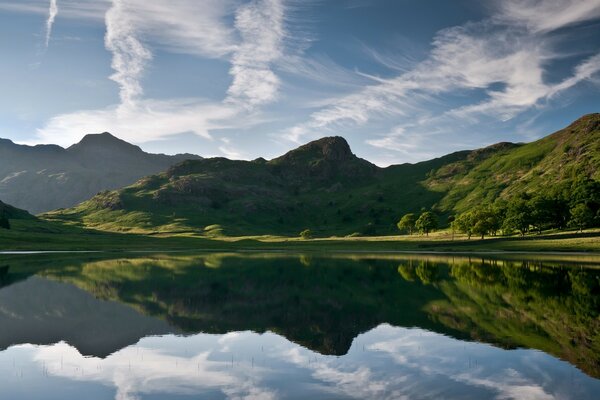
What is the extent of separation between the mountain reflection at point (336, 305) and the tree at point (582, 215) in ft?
315

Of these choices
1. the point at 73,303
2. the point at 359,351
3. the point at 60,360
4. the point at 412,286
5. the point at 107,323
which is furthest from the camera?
the point at 412,286

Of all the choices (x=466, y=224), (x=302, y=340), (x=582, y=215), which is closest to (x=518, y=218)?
(x=466, y=224)

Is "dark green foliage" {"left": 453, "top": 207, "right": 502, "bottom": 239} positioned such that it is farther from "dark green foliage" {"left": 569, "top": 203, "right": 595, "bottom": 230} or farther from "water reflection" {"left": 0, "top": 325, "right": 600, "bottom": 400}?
"water reflection" {"left": 0, "top": 325, "right": 600, "bottom": 400}

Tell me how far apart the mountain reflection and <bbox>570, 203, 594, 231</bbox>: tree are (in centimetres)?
9588

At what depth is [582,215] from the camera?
518 ft

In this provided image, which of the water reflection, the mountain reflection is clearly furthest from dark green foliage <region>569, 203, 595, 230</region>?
the water reflection

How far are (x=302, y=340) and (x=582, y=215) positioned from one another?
158 metres

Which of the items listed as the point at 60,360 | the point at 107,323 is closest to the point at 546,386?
the point at 60,360

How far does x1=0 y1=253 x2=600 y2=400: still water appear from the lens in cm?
2305

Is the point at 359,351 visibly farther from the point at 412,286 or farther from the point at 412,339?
the point at 412,286

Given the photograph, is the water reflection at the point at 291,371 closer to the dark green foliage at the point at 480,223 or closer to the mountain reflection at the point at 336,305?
the mountain reflection at the point at 336,305

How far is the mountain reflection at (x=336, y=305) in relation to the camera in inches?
1320

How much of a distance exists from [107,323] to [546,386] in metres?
33.1

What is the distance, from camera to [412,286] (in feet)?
197
